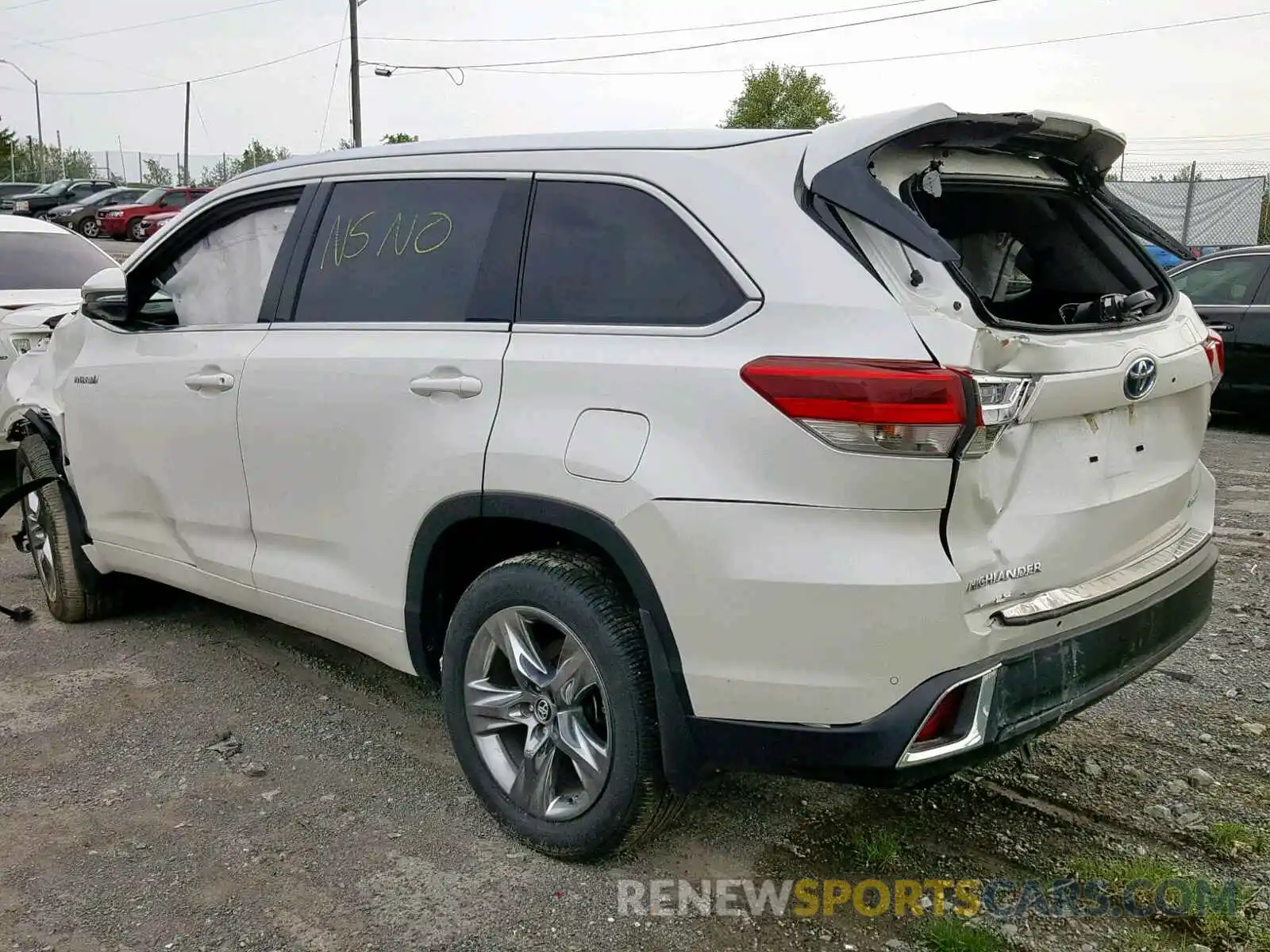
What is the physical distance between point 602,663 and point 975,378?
3.55ft

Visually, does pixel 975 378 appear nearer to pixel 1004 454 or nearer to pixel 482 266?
pixel 1004 454

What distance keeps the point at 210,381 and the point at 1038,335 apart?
2.61 meters

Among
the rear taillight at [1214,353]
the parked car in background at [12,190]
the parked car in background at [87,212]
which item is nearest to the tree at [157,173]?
the parked car in background at [12,190]

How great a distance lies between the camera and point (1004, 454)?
2473mm

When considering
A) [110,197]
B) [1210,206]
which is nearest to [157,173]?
[110,197]

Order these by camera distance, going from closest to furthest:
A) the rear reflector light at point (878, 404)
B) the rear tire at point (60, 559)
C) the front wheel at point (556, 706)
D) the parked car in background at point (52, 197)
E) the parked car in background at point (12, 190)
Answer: the rear reflector light at point (878, 404) → the front wheel at point (556, 706) → the rear tire at point (60, 559) → the parked car in background at point (52, 197) → the parked car in background at point (12, 190)

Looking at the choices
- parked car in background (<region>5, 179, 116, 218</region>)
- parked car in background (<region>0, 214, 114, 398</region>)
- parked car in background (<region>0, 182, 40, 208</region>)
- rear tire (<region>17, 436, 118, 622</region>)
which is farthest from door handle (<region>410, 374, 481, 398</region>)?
parked car in background (<region>0, 182, 40, 208</region>)

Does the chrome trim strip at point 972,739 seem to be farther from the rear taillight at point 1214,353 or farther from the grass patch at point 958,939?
the rear taillight at point 1214,353

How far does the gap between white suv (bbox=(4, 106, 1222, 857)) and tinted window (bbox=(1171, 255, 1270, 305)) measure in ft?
22.4

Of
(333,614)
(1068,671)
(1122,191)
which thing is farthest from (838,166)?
(1122,191)

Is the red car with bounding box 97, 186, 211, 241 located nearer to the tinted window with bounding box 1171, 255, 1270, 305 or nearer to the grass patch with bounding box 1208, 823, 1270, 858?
the tinted window with bounding box 1171, 255, 1270, 305

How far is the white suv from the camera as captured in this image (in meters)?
2.39

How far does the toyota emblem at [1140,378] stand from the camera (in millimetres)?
2760

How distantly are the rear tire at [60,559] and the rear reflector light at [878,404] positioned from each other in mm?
3592
